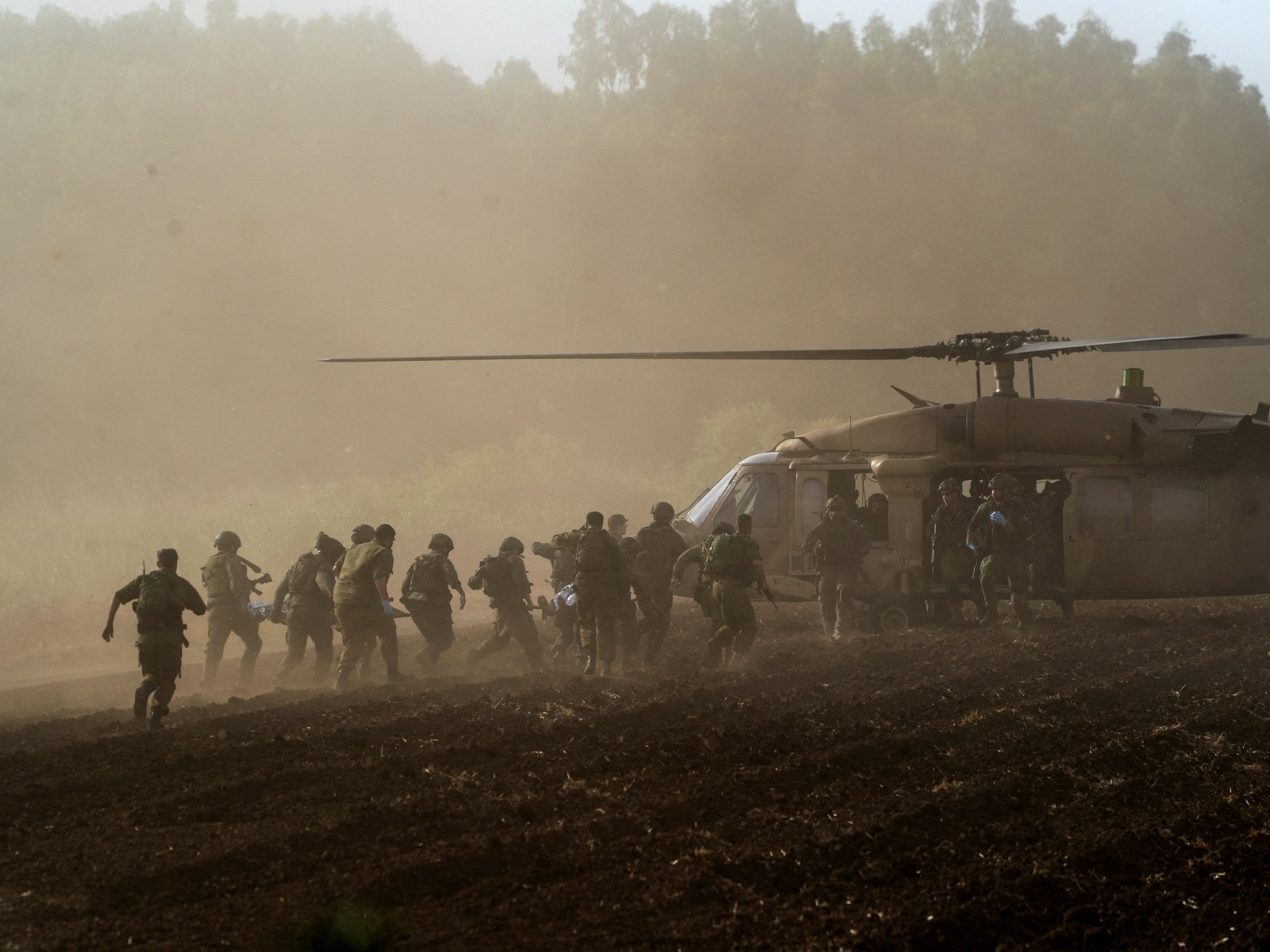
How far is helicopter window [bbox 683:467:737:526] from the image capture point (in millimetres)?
12758

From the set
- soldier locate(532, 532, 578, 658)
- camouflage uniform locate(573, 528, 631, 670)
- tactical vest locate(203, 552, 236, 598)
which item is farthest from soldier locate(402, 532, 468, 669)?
tactical vest locate(203, 552, 236, 598)

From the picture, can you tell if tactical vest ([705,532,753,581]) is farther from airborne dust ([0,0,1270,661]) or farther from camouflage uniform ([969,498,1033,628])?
airborne dust ([0,0,1270,661])

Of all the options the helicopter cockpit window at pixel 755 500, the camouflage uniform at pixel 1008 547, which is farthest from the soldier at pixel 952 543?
the helicopter cockpit window at pixel 755 500

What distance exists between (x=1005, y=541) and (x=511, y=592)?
4.75m

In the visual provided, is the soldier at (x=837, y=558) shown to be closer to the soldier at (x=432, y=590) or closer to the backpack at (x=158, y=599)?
the soldier at (x=432, y=590)

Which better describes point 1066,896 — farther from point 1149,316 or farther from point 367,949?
point 1149,316

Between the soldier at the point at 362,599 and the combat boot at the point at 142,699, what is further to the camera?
the soldier at the point at 362,599

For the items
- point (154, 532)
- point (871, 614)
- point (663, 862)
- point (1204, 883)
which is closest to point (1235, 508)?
point (871, 614)

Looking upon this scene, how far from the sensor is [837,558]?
11781 mm

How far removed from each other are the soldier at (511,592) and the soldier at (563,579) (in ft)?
0.87

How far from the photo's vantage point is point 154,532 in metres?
25.5

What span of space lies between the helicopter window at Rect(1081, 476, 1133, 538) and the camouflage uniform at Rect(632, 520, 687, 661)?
3988mm

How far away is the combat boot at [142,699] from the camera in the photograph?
28.8 feet

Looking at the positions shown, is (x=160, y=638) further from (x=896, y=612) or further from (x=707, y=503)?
(x=896, y=612)
